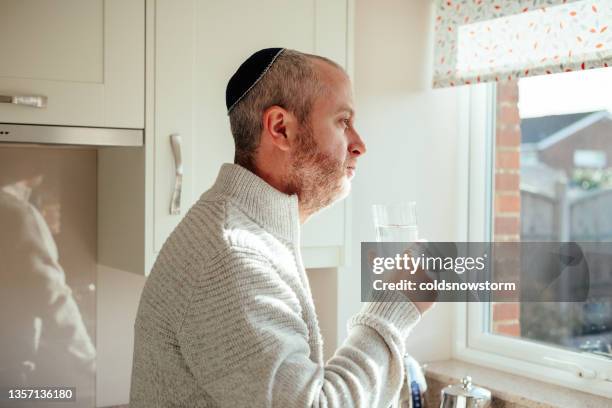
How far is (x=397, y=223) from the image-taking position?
1.49m

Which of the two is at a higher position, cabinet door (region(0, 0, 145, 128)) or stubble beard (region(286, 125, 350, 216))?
cabinet door (region(0, 0, 145, 128))

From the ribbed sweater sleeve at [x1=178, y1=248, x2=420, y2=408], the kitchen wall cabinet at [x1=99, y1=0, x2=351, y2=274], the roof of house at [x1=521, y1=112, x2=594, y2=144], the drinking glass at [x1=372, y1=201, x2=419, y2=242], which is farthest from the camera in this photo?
the roof of house at [x1=521, y1=112, x2=594, y2=144]

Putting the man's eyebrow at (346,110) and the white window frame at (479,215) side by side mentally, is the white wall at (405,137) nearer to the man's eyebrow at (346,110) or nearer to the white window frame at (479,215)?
the white window frame at (479,215)

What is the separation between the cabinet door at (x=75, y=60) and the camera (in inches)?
66.9

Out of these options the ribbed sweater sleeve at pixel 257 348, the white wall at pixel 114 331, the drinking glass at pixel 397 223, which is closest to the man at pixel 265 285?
the ribbed sweater sleeve at pixel 257 348

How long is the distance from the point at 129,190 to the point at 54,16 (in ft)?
1.54

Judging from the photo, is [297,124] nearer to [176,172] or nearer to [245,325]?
[245,325]

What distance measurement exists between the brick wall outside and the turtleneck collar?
132 centimetres

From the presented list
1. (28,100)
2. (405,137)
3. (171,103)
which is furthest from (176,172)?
(405,137)

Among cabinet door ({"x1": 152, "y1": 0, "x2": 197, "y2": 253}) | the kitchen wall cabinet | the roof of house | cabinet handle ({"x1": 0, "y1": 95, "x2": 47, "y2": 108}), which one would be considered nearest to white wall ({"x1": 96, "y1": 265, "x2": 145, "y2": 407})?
the kitchen wall cabinet

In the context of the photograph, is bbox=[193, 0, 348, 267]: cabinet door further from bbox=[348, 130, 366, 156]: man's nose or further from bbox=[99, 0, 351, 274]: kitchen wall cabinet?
bbox=[348, 130, 366, 156]: man's nose

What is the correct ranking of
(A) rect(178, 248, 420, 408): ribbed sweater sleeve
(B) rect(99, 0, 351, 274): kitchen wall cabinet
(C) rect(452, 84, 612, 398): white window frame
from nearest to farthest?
(A) rect(178, 248, 420, 408): ribbed sweater sleeve → (B) rect(99, 0, 351, 274): kitchen wall cabinet → (C) rect(452, 84, 612, 398): white window frame

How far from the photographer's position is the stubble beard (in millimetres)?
1270

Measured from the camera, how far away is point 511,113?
2418 mm
